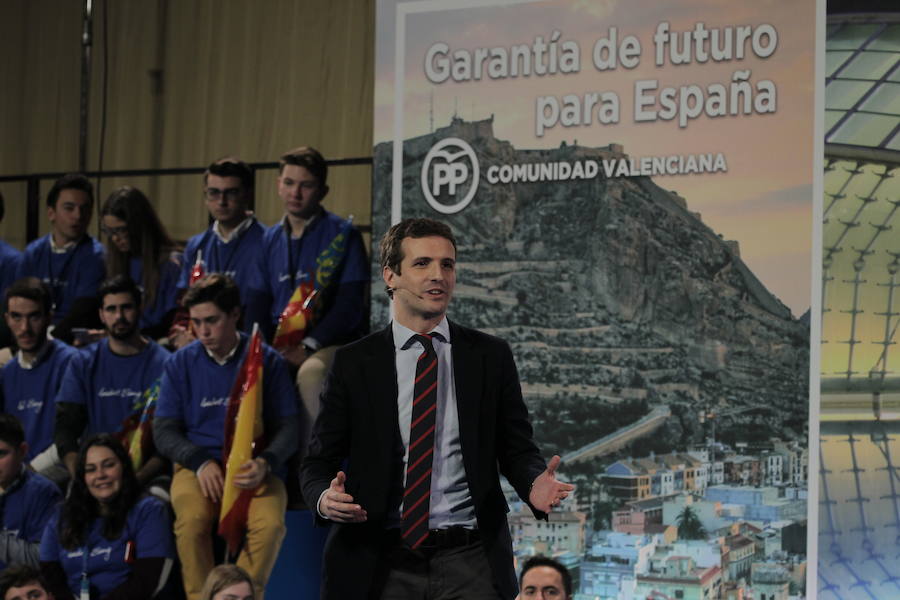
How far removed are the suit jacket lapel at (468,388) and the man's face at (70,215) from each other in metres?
3.92

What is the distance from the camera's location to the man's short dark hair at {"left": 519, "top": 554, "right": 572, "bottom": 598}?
4.94m

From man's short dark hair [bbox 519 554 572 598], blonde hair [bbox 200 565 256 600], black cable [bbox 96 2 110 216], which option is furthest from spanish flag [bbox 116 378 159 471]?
black cable [bbox 96 2 110 216]

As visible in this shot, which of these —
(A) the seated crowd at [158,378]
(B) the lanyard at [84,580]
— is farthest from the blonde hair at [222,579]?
(B) the lanyard at [84,580]

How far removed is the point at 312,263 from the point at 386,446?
297cm

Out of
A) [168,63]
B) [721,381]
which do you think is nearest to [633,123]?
[721,381]

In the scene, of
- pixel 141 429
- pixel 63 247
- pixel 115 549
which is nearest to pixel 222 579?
pixel 115 549

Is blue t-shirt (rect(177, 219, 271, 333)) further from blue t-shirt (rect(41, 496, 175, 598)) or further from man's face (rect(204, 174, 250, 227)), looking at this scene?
blue t-shirt (rect(41, 496, 175, 598))

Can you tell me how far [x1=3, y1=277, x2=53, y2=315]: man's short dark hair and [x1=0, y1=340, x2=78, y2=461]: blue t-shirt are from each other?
0.72 ft

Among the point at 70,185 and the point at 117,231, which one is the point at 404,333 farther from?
the point at 70,185

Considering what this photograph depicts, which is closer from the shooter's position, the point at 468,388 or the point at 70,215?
the point at 468,388

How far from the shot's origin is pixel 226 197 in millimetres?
5902

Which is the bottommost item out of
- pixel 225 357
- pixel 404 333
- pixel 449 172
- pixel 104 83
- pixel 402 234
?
pixel 225 357

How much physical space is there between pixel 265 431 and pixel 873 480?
96.7 inches

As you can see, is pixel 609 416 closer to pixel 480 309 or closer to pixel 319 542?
pixel 480 309
